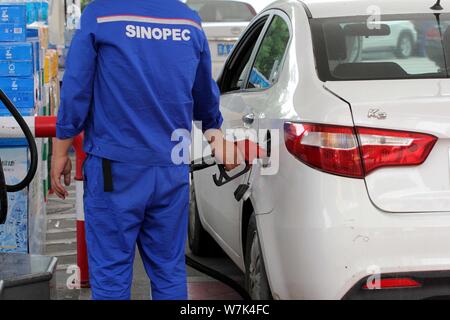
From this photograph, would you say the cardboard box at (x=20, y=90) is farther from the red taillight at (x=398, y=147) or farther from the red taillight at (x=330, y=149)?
the red taillight at (x=398, y=147)

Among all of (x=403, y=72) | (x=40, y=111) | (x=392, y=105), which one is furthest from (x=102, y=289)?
(x=40, y=111)

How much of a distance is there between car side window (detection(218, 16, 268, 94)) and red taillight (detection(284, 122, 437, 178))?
1.63 m

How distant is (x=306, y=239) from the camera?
3.63 metres

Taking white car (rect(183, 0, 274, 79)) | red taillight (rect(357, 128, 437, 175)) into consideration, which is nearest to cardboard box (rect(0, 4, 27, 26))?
red taillight (rect(357, 128, 437, 175))

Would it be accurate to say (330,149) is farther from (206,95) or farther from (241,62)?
(241,62)

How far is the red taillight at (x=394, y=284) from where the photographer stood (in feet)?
11.6

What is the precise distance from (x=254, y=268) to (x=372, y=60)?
1163 millimetres

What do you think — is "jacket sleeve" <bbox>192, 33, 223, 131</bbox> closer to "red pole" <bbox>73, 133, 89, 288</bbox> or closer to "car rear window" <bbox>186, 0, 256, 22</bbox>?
"red pole" <bbox>73, 133, 89, 288</bbox>

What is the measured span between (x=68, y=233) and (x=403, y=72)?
13.7ft

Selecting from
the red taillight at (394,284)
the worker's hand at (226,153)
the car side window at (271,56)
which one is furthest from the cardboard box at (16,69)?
the red taillight at (394,284)

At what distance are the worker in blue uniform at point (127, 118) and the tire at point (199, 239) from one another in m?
2.49

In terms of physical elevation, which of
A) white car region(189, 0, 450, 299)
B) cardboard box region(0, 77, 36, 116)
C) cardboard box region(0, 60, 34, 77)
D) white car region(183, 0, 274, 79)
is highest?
white car region(183, 0, 274, 79)

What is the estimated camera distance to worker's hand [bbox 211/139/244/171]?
401 centimetres
